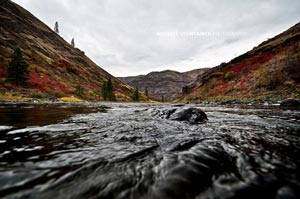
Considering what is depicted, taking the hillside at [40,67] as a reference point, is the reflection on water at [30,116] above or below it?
below

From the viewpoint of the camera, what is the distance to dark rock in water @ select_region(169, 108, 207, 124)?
22.8 feet

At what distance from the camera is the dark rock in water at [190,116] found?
694cm

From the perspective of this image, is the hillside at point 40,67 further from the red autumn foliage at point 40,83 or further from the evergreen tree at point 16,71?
the evergreen tree at point 16,71


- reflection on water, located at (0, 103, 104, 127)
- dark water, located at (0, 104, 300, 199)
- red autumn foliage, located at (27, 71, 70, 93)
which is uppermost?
red autumn foliage, located at (27, 71, 70, 93)

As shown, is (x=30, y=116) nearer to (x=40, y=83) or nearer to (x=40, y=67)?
(x=40, y=83)

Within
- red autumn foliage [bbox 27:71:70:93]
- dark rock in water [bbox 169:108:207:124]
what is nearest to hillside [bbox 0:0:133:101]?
red autumn foliage [bbox 27:71:70:93]

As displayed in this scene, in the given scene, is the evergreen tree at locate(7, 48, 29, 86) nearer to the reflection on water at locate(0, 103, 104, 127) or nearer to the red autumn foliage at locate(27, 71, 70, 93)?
the red autumn foliage at locate(27, 71, 70, 93)

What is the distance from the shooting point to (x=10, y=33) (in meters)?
72.3

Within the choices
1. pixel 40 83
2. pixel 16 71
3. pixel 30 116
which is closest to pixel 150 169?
pixel 30 116

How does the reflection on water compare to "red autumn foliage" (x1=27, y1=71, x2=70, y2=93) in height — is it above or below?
below

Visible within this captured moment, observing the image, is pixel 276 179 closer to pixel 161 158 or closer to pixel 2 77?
pixel 161 158

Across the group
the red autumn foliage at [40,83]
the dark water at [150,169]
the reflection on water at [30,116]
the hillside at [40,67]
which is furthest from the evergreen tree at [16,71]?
the dark water at [150,169]

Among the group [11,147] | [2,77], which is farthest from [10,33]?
[11,147]

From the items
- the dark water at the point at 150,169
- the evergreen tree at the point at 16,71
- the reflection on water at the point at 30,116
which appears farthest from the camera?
the evergreen tree at the point at 16,71
